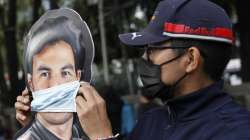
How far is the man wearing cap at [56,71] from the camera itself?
241cm

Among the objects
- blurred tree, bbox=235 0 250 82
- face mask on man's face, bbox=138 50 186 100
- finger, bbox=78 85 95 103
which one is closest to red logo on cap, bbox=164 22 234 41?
face mask on man's face, bbox=138 50 186 100

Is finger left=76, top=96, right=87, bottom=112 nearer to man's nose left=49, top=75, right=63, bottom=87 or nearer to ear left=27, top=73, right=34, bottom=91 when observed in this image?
man's nose left=49, top=75, right=63, bottom=87

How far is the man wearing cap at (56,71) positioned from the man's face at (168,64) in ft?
1.05

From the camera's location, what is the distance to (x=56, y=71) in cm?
244

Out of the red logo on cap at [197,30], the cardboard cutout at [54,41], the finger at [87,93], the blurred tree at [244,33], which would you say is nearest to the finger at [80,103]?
the finger at [87,93]

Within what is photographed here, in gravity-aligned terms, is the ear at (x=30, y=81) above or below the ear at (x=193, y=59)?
below

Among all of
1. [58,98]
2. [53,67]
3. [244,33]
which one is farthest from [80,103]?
[244,33]

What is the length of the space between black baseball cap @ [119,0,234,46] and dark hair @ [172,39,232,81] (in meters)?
0.03

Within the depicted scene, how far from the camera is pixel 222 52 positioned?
2225 mm

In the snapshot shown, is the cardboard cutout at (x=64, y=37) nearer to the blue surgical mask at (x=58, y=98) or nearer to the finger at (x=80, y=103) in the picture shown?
the blue surgical mask at (x=58, y=98)

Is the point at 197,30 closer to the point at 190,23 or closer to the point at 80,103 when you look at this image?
the point at 190,23

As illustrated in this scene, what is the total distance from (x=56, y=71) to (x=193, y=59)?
626 mm

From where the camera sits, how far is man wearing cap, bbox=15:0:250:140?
7.11ft

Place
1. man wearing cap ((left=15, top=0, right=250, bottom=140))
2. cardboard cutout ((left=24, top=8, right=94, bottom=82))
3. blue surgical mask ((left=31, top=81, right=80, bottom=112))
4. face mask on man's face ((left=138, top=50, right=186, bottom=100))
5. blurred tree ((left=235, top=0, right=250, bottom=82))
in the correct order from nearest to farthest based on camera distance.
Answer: man wearing cap ((left=15, top=0, right=250, bottom=140))
face mask on man's face ((left=138, top=50, right=186, bottom=100))
blue surgical mask ((left=31, top=81, right=80, bottom=112))
cardboard cutout ((left=24, top=8, right=94, bottom=82))
blurred tree ((left=235, top=0, right=250, bottom=82))
